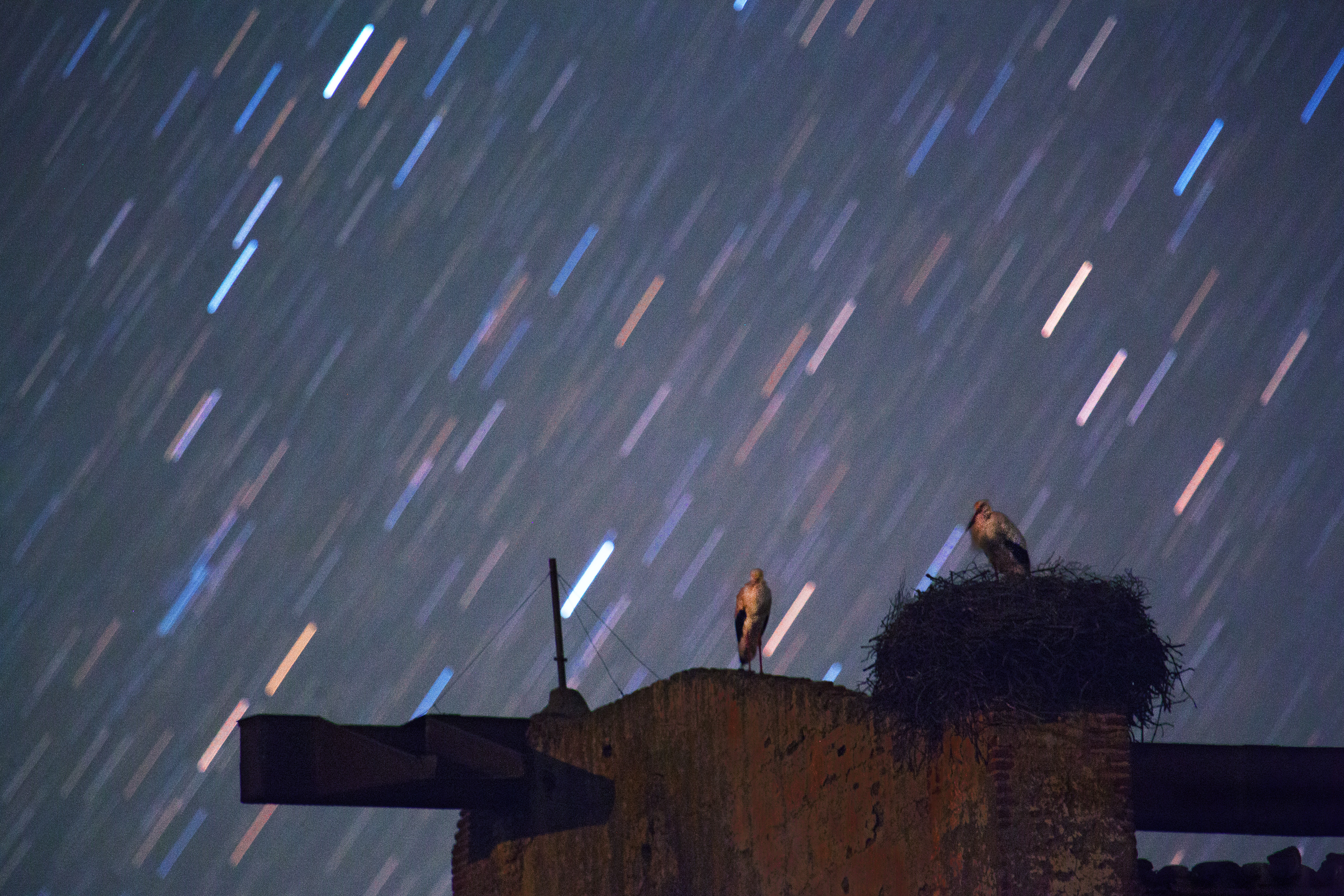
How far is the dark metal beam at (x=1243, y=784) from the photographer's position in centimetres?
1257

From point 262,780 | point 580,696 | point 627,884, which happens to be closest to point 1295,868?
point 627,884

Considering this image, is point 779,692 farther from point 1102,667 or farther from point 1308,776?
point 1308,776

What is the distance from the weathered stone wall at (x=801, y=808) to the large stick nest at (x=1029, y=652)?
0.60 ft

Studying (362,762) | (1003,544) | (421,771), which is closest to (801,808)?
(1003,544)

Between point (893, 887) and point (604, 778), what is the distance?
177 inches

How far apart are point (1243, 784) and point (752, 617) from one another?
14.4 ft

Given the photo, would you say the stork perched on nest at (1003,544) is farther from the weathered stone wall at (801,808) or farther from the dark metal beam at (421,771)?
the dark metal beam at (421,771)

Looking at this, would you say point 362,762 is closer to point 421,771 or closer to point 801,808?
point 421,771

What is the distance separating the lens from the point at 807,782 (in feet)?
38.0

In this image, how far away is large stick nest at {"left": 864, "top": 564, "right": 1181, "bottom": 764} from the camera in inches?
379

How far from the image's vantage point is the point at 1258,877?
41.4ft

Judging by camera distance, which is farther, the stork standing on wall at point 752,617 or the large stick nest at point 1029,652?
the stork standing on wall at point 752,617

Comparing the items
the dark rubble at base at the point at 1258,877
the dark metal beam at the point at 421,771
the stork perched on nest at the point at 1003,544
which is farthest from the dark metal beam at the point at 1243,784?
the dark metal beam at the point at 421,771

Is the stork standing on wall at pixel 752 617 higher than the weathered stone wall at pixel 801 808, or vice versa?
the stork standing on wall at pixel 752 617
